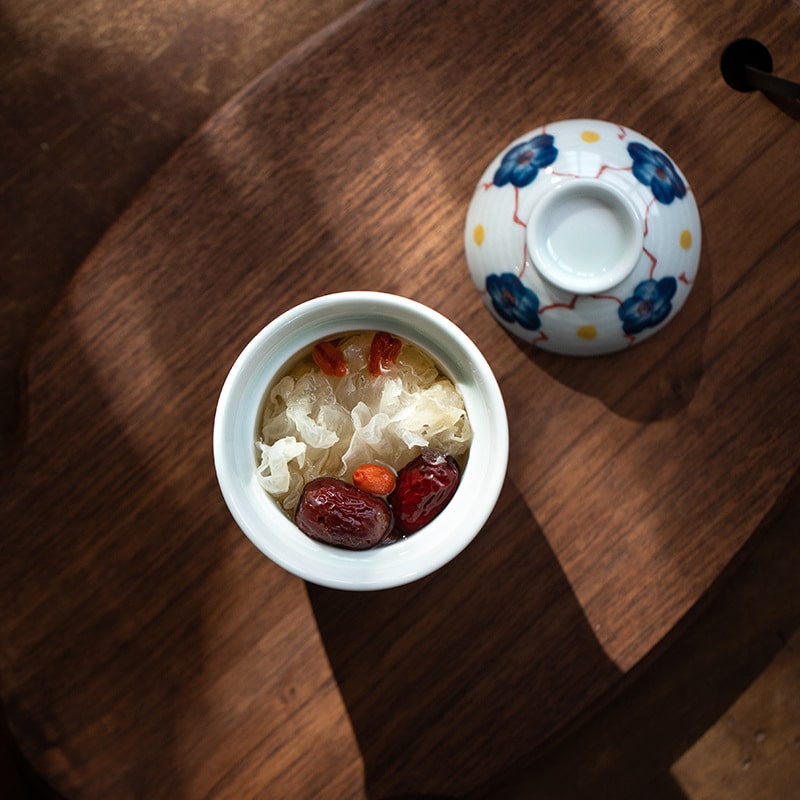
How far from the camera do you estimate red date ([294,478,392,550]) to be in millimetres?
682

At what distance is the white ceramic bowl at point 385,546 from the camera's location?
682mm

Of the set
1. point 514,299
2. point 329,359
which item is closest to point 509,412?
point 514,299

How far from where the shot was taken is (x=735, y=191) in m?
0.89

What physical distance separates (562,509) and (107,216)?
0.85 meters

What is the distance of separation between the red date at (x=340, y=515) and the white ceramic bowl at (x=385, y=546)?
0.04ft

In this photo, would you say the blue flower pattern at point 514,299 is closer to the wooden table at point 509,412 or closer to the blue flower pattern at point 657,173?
the wooden table at point 509,412

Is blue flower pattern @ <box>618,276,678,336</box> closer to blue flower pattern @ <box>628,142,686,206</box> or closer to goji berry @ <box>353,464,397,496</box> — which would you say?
blue flower pattern @ <box>628,142,686,206</box>

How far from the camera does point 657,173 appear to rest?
0.81m

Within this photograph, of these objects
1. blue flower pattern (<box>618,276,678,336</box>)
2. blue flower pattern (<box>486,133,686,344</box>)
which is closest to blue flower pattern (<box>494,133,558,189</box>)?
blue flower pattern (<box>486,133,686,344</box>)

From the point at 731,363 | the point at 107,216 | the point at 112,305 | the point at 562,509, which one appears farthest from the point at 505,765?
the point at 107,216

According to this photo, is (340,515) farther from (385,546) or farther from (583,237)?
(583,237)

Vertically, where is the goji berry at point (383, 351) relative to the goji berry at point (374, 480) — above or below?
above

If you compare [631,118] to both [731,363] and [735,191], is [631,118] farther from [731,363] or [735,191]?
[731,363]

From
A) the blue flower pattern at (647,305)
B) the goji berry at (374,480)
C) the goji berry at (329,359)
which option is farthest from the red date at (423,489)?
the blue flower pattern at (647,305)
